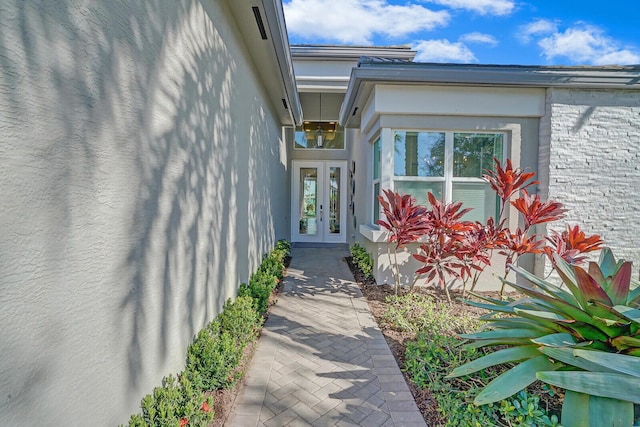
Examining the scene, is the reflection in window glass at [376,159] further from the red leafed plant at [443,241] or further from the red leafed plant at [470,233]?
the red leafed plant at [443,241]

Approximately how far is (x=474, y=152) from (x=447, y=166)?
603 millimetres

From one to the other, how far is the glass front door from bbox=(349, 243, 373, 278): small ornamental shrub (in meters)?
3.40

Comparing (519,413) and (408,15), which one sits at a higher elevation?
(408,15)

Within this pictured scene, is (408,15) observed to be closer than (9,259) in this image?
No

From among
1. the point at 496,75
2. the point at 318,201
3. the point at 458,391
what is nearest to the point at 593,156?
the point at 496,75

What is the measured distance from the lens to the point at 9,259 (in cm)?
114

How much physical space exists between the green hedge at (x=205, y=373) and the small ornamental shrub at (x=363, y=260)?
290cm

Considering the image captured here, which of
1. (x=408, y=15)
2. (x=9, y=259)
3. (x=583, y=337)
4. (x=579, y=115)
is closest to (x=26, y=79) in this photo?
(x=9, y=259)

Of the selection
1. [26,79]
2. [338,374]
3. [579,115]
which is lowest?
[338,374]

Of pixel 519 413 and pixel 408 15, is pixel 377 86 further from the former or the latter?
pixel 408 15

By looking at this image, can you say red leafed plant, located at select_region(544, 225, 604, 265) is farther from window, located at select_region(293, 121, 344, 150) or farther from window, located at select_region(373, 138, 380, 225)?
window, located at select_region(293, 121, 344, 150)

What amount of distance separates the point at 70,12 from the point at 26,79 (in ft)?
1.37

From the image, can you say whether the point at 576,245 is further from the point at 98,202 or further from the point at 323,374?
the point at 98,202

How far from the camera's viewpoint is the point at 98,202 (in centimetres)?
158
